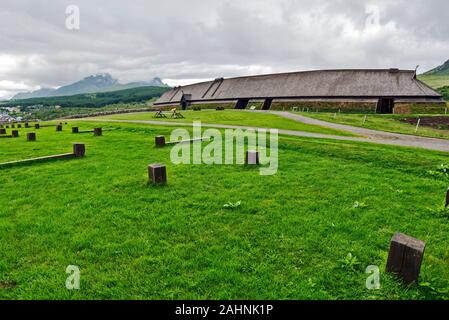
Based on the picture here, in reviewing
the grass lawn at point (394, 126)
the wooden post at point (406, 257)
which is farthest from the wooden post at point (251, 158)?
the grass lawn at point (394, 126)

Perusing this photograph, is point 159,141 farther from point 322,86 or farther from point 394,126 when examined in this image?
point 322,86

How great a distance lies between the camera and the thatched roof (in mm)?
51531

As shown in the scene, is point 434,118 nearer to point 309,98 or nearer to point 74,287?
point 309,98

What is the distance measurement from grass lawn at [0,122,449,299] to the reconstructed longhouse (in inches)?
1795

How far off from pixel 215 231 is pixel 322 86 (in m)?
60.2

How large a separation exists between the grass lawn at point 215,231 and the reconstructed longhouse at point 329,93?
1795 inches

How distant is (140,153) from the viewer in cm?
1502

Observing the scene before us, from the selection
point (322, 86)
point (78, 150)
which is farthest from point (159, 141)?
point (322, 86)

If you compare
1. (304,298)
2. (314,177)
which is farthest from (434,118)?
(304,298)

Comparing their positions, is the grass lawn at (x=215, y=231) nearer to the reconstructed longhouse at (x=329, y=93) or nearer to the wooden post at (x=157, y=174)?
the wooden post at (x=157, y=174)

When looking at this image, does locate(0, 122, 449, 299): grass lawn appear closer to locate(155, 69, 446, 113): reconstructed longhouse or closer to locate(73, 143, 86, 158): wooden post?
locate(73, 143, 86, 158): wooden post

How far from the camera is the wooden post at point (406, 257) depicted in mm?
4348

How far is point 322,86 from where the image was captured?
59688mm

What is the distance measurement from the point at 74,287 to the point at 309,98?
2370 inches
